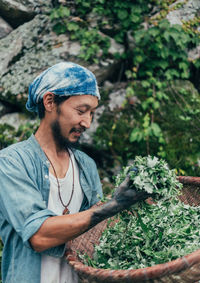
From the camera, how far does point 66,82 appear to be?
1903mm

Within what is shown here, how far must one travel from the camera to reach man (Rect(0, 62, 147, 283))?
1.61 m

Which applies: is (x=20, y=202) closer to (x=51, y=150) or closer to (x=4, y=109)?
(x=51, y=150)

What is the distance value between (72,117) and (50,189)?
464 millimetres

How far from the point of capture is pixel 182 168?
3.66 m

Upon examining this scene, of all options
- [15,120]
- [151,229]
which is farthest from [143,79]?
[151,229]

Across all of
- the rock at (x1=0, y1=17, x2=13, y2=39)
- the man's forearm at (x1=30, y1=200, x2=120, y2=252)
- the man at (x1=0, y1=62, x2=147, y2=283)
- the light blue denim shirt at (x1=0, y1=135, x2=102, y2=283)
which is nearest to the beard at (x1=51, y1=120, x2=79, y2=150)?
the man at (x1=0, y1=62, x2=147, y2=283)

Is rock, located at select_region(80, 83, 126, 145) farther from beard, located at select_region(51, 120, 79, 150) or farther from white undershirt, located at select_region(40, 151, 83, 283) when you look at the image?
beard, located at select_region(51, 120, 79, 150)

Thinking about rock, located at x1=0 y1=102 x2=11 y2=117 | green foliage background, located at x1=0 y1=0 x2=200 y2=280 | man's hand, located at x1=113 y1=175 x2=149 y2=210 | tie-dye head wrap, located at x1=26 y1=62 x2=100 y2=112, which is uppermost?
tie-dye head wrap, located at x1=26 y1=62 x2=100 y2=112

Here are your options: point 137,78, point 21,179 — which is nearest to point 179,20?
point 137,78

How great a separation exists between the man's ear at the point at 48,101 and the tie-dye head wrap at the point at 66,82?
24mm

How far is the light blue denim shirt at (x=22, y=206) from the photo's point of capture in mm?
1650

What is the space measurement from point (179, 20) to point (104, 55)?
1.03 m

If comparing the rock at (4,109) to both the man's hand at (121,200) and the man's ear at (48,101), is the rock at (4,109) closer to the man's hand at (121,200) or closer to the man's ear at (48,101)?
the man's ear at (48,101)

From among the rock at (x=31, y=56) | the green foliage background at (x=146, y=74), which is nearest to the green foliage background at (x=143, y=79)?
the green foliage background at (x=146, y=74)
